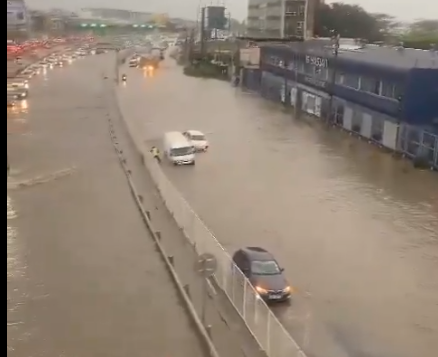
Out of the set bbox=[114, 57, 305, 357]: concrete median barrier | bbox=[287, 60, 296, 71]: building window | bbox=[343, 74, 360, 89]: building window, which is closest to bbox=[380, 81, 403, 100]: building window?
bbox=[343, 74, 360, 89]: building window

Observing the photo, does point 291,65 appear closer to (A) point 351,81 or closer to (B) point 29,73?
(A) point 351,81

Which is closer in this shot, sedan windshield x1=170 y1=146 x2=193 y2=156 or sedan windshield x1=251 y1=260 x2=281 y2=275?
sedan windshield x1=251 y1=260 x2=281 y2=275

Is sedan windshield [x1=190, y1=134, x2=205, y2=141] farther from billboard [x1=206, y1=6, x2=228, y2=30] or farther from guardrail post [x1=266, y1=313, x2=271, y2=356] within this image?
guardrail post [x1=266, y1=313, x2=271, y2=356]

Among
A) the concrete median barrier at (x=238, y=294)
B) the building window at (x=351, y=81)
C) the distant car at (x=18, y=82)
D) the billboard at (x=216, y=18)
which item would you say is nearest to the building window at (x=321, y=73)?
the building window at (x=351, y=81)

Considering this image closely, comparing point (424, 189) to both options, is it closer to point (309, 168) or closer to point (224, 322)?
point (309, 168)

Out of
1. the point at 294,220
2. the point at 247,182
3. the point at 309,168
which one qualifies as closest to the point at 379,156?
the point at 309,168

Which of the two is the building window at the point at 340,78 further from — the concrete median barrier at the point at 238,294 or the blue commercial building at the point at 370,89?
the concrete median barrier at the point at 238,294
